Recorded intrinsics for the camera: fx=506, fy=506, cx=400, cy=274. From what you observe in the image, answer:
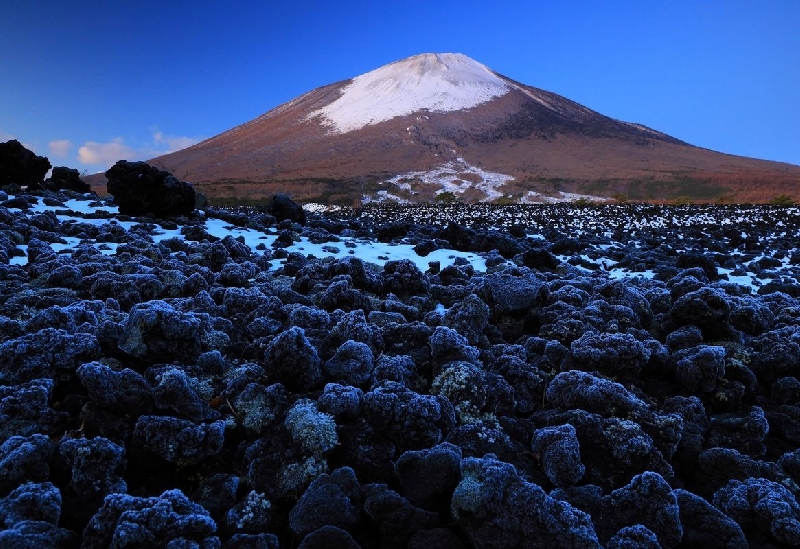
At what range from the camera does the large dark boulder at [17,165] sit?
17250 millimetres

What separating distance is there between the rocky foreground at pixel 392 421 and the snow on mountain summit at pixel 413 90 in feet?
426

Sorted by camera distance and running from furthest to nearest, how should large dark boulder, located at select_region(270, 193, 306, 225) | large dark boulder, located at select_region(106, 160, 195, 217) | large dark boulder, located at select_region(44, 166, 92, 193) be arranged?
1. large dark boulder, located at select_region(44, 166, 92, 193)
2. large dark boulder, located at select_region(270, 193, 306, 225)
3. large dark boulder, located at select_region(106, 160, 195, 217)

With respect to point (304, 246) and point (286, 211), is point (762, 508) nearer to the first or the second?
point (304, 246)

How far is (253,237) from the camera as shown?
1178 centimetres

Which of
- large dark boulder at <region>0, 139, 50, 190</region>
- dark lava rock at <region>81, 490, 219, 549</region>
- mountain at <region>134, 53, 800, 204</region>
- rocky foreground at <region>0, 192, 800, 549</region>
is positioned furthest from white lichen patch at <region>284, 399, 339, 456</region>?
mountain at <region>134, 53, 800, 204</region>

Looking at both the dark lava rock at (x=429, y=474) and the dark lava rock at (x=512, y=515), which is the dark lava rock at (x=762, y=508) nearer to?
the dark lava rock at (x=512, y=515)

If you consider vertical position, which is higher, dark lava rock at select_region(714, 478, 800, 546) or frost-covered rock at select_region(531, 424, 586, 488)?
frost-covered rock at select_region(531, 424, 586, 488)

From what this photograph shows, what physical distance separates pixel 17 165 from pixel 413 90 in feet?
467

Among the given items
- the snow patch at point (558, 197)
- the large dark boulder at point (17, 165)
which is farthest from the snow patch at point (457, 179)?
the large dark boulder at point (17, 165)

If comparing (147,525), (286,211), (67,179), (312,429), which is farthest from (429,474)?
(67,179)

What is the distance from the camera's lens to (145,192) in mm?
13906

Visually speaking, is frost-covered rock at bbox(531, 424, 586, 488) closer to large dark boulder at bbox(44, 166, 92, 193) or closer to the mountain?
large dark boulder at bbox(44, 166, 92, 193)

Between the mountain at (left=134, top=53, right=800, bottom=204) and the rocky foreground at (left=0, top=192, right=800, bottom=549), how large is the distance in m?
65.7

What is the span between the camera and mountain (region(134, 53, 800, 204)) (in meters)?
80.8
